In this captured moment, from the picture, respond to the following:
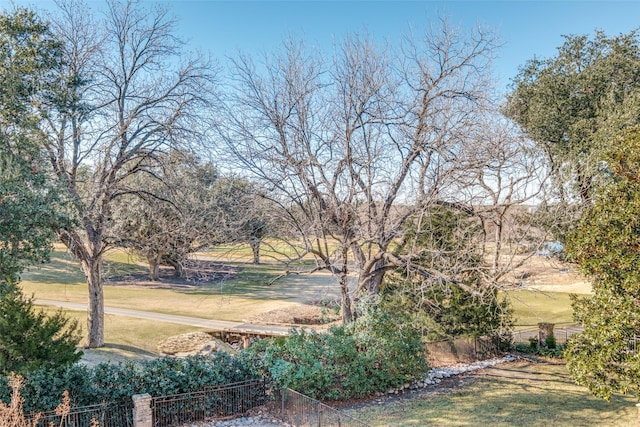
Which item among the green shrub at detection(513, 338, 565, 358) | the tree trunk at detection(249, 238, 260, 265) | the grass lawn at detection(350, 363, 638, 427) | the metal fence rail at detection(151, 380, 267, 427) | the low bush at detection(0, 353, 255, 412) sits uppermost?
the tree trunk at detection(249, 238, 260, 265)

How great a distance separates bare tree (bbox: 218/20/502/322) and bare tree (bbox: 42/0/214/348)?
4001 millimetres

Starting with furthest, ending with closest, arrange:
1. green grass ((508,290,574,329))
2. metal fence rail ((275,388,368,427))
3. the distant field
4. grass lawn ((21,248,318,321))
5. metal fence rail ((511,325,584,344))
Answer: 1. grass lawn ((21,248,318,321))
2. green grass ((508,290,574,329))
3. the distant field
4. metal fence rail ((511,325,584,344))
5. metal fence rail ((275,388,368,427))

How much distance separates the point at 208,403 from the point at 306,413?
253cm

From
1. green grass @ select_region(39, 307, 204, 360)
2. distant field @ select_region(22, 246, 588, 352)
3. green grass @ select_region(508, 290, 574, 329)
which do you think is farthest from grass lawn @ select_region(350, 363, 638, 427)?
green grass @ select_region(39, 307, 204, 360)

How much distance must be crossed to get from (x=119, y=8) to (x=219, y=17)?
13.6 ft

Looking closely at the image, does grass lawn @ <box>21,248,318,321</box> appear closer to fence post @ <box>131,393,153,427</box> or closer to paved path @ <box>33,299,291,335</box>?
paved path @ <box>33,299,291,335</box>

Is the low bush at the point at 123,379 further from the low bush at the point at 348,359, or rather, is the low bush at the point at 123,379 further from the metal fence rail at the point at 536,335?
the metal fence rail at the point at 536,335

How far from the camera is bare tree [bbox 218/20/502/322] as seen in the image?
39.2 ft

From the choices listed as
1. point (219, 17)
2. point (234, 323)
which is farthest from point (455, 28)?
point (234, 323)

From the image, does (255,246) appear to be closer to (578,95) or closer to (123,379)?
(123,379)

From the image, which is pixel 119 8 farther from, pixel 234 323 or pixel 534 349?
pixel 534 349

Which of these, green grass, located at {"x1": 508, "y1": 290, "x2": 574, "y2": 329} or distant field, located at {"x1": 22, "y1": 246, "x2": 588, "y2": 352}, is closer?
distant field, located at {"x1": 22, "y1": 246, "x2": 588, "y2": 352}

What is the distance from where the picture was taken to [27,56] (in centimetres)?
1078

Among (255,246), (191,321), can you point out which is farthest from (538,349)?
(191,321)
